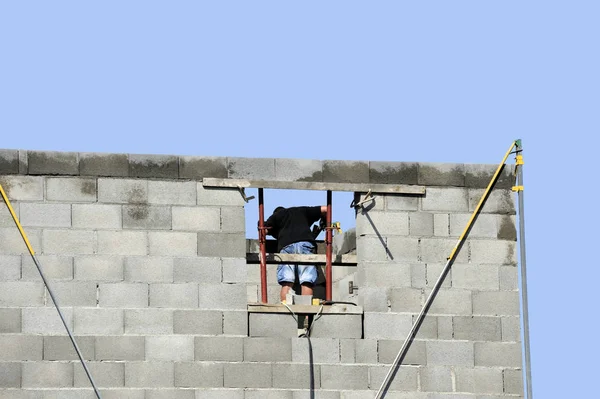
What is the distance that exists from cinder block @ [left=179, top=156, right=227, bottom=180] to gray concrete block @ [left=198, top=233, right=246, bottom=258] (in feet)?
2.19

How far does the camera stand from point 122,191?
21016mm

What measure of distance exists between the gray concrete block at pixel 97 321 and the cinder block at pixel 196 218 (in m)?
1.19

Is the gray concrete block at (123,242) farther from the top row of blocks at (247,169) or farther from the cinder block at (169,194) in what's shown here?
the top row of blocks at (247,169)

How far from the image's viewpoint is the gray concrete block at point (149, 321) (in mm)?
20797

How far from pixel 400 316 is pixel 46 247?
4.06 m

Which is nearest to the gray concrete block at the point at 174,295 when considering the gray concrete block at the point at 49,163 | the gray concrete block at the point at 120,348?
the gray concrete block at the point at 120,348

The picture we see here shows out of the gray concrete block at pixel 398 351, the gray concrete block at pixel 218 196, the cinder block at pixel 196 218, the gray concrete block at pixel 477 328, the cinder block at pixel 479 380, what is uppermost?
the gray concrete block at pixel 218 196

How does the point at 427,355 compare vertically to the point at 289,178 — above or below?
below

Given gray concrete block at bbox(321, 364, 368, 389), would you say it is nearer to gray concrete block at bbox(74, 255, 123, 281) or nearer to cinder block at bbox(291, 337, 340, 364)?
cinder block at bbox(291, 337, 340, 364)

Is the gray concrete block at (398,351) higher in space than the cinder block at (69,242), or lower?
lower

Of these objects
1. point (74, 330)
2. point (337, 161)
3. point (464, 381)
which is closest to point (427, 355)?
point (464, 381)

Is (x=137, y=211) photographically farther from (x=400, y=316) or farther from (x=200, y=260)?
(x=400, y=316)

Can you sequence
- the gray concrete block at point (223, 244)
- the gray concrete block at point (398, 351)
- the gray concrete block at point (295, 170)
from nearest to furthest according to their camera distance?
1. the gray concrete block at point (223, 244)
2. the gray concrete block at point (398, 351)
3. the gray concrete block at point (295, 170)

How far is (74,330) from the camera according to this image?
2067 centimetres
